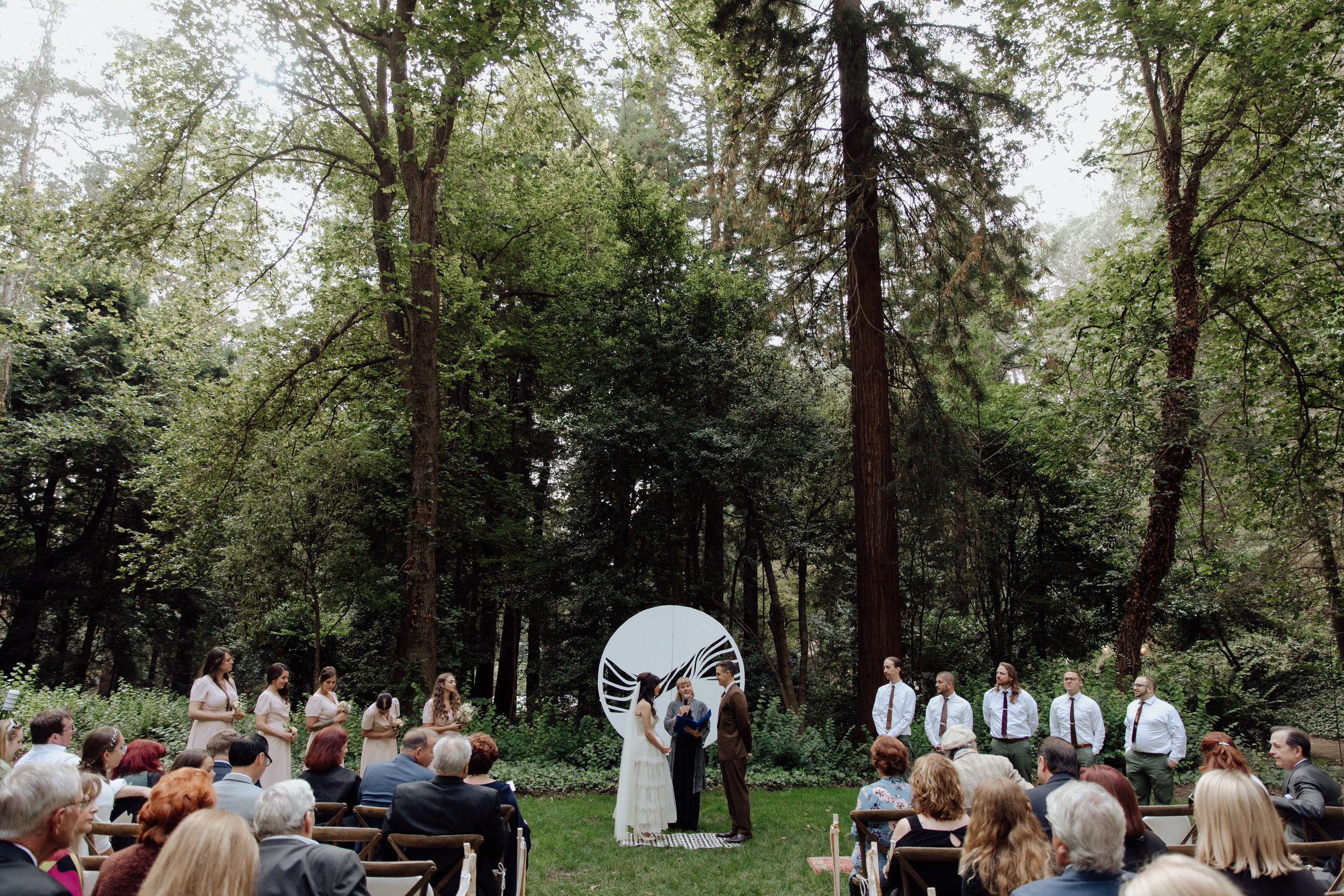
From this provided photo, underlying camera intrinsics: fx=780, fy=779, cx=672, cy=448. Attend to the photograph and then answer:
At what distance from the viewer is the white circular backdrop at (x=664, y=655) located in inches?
382

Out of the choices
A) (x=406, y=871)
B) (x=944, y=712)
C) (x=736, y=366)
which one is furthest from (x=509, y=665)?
(x=406, y=871)

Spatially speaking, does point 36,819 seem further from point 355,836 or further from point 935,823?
point 935,823

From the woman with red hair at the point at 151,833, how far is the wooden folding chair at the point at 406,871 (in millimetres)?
781

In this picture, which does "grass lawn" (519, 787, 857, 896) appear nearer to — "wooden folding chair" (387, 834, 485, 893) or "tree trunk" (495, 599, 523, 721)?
"wooden folding chair" (387, 834, 485, 893)

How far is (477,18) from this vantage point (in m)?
9.32

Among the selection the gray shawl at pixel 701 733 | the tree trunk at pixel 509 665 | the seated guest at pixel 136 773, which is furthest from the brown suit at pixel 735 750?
the tree trunk at pixel 509 665

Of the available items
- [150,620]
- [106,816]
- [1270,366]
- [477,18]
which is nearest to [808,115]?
Result: [477,18]

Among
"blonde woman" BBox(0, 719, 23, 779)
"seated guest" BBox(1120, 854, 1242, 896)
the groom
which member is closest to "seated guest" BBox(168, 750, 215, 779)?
"blonde woman" BBox(0, 719, 23, 779)

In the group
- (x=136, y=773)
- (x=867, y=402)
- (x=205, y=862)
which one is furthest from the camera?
(x=867, y=402)

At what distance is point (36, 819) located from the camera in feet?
8.15

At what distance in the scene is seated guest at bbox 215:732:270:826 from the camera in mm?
3889

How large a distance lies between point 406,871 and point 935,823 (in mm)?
2364

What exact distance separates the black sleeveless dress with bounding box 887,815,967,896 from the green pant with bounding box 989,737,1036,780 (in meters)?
4.90

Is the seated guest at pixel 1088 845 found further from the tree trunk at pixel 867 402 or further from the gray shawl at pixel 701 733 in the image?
the tree trunk at pixel 867 402
